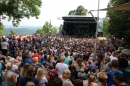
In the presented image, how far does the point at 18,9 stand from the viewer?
20375 millimetres

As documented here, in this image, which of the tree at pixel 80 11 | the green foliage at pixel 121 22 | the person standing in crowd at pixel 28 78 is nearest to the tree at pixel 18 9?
the green foliage at pixel 121 22

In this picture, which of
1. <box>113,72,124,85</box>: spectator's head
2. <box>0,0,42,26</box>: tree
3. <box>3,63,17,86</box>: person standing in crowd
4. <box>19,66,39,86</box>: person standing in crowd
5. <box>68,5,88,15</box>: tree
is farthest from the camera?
<box>68,5,88,15</box>: tree

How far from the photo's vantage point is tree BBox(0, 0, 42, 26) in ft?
64.5

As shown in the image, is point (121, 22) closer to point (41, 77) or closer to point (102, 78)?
point (41, 77)

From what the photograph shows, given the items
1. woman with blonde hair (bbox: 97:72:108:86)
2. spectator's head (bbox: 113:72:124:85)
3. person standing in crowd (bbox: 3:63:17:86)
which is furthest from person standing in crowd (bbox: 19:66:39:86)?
spectator's head (bbox: 113:72:124:85)

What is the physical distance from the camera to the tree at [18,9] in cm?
1967

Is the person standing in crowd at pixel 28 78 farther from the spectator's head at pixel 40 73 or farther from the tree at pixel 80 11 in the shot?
the tree at pixel 80 11

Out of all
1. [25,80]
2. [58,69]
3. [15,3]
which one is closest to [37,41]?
[15,3]

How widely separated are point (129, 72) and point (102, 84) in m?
2.03

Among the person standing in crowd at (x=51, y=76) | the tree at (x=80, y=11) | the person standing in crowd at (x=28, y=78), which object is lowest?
the person standing in crowd at (x=51, y=76)

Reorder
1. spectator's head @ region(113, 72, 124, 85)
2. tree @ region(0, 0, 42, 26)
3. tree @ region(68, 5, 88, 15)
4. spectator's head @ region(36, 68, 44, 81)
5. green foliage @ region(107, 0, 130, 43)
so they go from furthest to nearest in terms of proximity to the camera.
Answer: tree @ region(68, 5, 88, 15) < green foliage @ region(107, 0, 130, 43) < tree @ region(0, 0, 42, 26) < spectator's head @ region(36, 68, 44, 81) < spectator's head @ region(113, 72, 124, 85)

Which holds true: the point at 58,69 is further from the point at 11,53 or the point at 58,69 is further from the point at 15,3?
the point at 15,3

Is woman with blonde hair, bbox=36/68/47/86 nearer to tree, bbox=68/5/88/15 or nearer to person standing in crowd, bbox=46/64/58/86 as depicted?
person standing in crowd, bbox=46/64/58/86

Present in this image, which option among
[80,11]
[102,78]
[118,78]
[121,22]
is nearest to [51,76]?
[102,78]
